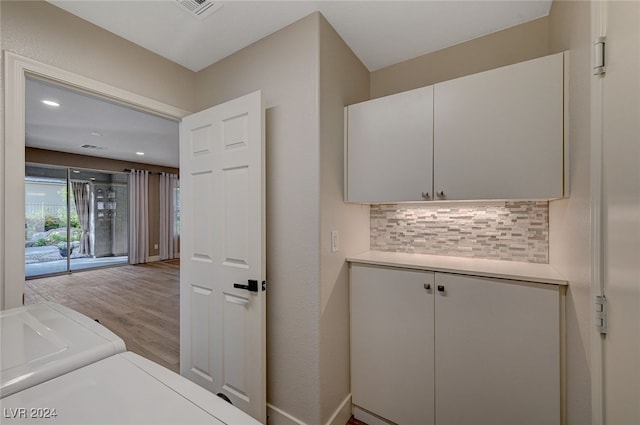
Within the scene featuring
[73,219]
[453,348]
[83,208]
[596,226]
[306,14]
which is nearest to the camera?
[596,226]

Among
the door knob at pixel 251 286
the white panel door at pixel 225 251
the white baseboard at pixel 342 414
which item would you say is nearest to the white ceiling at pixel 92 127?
the white panel door at pixel 225 251

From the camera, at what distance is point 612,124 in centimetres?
83

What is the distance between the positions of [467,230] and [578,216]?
0.73 meters

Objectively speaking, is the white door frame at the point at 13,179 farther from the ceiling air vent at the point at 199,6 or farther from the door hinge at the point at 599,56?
the door hinge at the point at 599,56

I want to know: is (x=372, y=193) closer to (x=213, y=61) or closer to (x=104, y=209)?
(x=213, y=61)

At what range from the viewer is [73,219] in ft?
19.1

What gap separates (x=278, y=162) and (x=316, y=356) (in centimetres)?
119

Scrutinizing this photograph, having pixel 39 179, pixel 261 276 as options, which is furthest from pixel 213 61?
pixel 39 179

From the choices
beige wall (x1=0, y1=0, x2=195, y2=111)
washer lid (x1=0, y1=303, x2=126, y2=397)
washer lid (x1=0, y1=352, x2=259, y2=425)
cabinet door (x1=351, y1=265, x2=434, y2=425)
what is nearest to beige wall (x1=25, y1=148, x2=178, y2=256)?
beige wall (x1=0, y1=0, x2=195, y2=111)

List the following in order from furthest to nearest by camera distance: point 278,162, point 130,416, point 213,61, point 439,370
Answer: point 213,61 → point 278,162 → point 439,370 → point 130,416

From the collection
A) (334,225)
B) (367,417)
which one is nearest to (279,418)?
(367,417)

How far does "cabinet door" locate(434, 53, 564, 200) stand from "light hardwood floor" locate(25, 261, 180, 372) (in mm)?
2750

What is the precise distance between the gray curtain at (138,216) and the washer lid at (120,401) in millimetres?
7136

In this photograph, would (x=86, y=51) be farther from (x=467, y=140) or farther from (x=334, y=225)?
(x=467, y=140)
